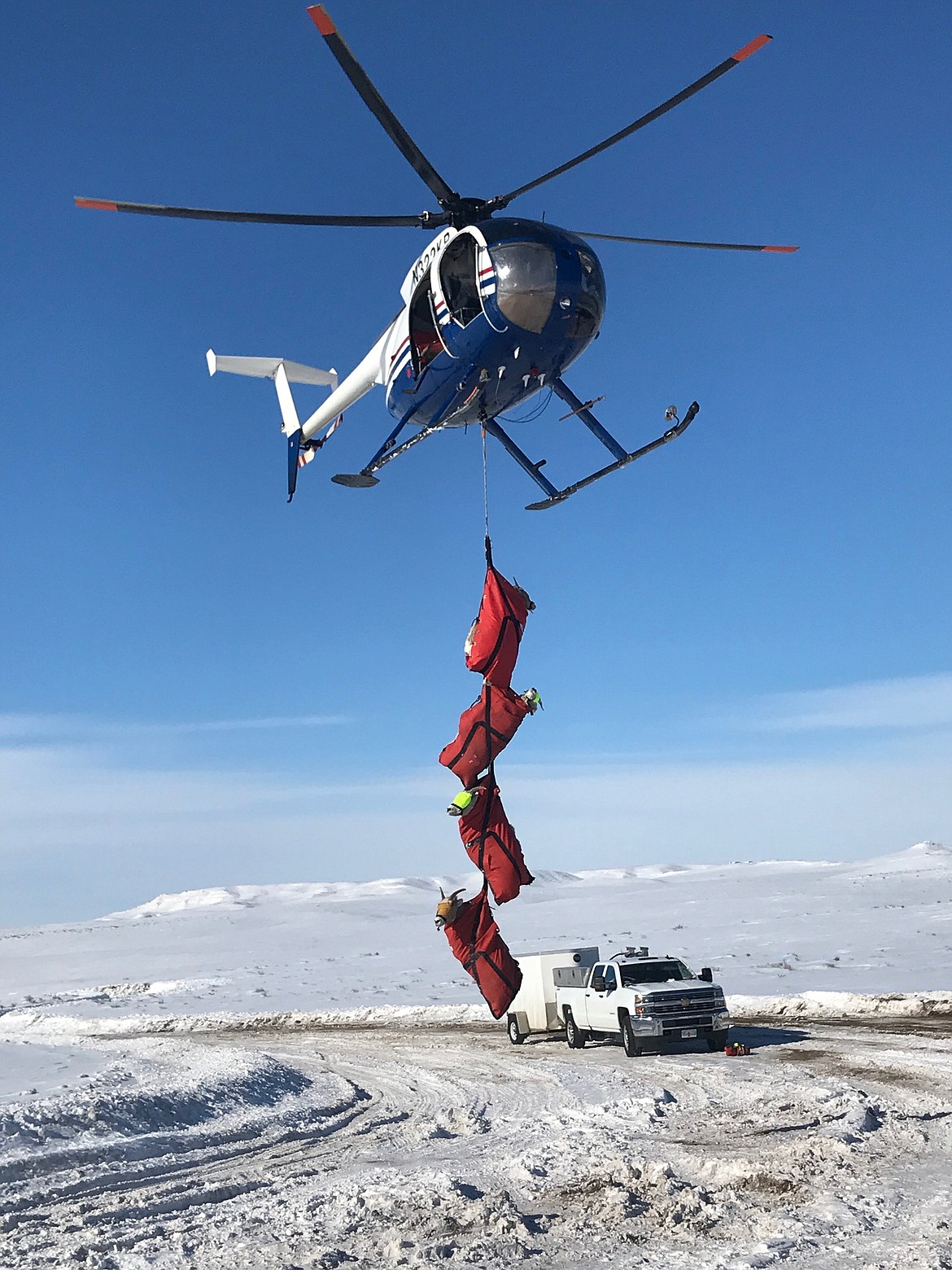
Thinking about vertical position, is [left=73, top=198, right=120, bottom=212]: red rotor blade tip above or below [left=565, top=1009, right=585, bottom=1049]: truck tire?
above

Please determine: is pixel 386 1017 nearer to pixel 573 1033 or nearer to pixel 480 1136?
pixel 573 1033

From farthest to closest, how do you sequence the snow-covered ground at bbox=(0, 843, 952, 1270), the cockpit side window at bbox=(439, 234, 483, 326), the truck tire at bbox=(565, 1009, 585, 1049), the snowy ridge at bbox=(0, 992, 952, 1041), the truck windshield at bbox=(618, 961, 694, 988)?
the snowy ridge at bbox=(0, 992, 952, 1041) < the truck tire at bbox=(565, 1009, 585, 1049) < the truck windshield at bbox=(618, 961, 694, 988) < the cockpit side window at bbox=(439, 234, 483, 326) < the snow-covered ground at bbox=(0, 843, 952, 1270)

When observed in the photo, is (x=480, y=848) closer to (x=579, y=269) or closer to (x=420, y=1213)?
(x=420, y=1213)

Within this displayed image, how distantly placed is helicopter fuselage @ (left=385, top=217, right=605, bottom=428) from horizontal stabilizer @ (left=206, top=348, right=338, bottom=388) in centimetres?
714

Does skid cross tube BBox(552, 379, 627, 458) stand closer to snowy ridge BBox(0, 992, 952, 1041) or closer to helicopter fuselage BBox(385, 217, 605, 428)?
helicopter fuselage BBox(385, 217, 605, 428)

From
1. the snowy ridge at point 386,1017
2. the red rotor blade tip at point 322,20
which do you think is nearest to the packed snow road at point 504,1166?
the snowy ridge at point 386,1017

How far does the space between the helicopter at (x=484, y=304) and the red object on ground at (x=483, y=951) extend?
21.1ft

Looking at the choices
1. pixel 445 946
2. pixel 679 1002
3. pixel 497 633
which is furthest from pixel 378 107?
pixel 445 946

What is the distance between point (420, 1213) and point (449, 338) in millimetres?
11135

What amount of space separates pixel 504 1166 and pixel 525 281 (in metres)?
10.7

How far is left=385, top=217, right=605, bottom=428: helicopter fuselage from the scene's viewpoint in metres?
14.4

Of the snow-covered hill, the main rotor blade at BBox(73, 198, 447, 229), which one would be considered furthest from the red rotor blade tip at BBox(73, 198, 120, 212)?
the snow-covered hill

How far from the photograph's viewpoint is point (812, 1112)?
1282 cm

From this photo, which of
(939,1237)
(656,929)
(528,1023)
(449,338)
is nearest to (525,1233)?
(939,1237)
